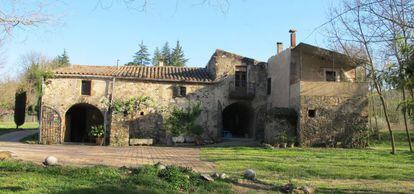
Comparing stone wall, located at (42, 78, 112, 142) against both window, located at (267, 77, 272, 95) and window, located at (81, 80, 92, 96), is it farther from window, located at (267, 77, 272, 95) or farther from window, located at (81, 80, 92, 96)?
window, located at (267, 77, 272, 95)

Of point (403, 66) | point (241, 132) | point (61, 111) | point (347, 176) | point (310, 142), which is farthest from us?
→ point (241, 132)

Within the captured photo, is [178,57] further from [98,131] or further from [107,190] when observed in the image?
[107,190]

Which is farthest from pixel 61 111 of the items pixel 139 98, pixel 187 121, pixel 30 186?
pixel 30 186

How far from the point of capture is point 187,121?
87.6 feet

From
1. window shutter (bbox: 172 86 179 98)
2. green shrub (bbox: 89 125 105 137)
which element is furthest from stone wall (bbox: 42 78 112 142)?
window shutter (bbox: 172 86 179 98)

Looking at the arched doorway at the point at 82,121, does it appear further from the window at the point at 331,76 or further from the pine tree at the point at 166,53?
the pine tree at the point at 166,53

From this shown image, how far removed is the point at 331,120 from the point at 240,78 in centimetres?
706

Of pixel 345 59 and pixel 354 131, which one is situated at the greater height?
pixel 345 59

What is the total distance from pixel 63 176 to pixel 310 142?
16.8m

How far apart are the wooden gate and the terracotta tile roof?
225 cm

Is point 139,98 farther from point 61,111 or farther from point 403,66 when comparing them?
point 403,66

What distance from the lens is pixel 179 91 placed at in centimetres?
2720

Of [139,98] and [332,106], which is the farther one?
[139,98]

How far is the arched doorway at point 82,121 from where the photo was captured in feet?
95.0
